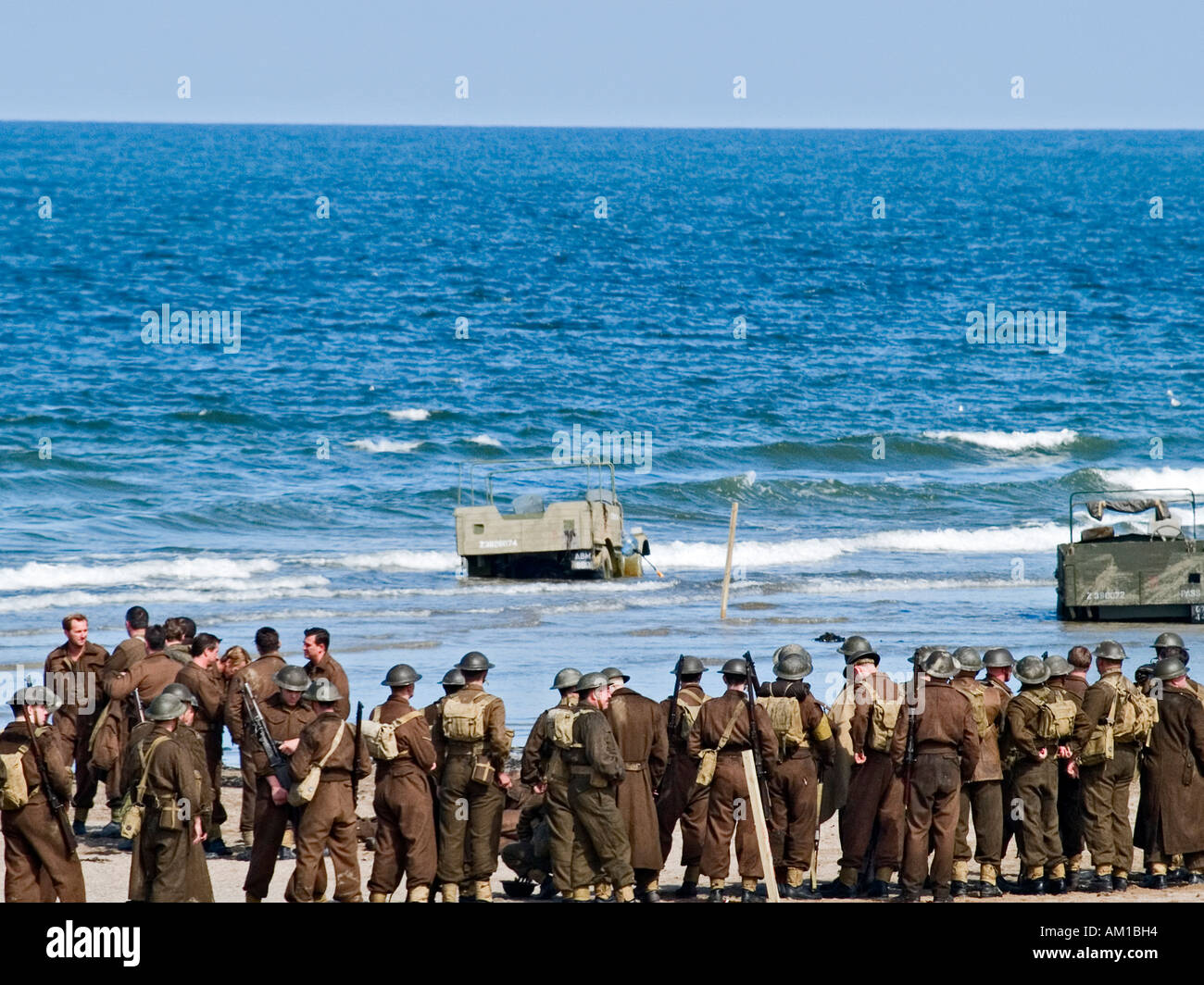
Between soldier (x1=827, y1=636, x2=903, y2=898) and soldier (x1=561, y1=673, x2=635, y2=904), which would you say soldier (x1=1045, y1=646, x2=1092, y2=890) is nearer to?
soldier (x1=827, y1=636, x2=903, y2=898)

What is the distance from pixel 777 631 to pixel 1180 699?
1065 cm

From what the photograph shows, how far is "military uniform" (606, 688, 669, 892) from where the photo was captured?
463 inches

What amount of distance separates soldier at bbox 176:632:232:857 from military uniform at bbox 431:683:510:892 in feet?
6.69

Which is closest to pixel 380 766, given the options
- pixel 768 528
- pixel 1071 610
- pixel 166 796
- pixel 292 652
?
pixel 166 796

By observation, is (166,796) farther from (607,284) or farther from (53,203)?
(53,203)

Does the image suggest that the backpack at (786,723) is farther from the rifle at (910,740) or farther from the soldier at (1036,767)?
the soldier at (1036,767)

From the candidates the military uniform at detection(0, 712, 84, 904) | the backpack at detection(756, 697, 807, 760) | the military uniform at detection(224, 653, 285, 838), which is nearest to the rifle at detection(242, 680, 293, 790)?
the military uniform at detection(224, 653, 285, 838)

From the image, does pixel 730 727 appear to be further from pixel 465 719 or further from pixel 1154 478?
pixel 1154 478

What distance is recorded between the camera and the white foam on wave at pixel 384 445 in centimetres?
4059

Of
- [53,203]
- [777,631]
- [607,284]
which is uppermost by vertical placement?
Answer: [53,203]
